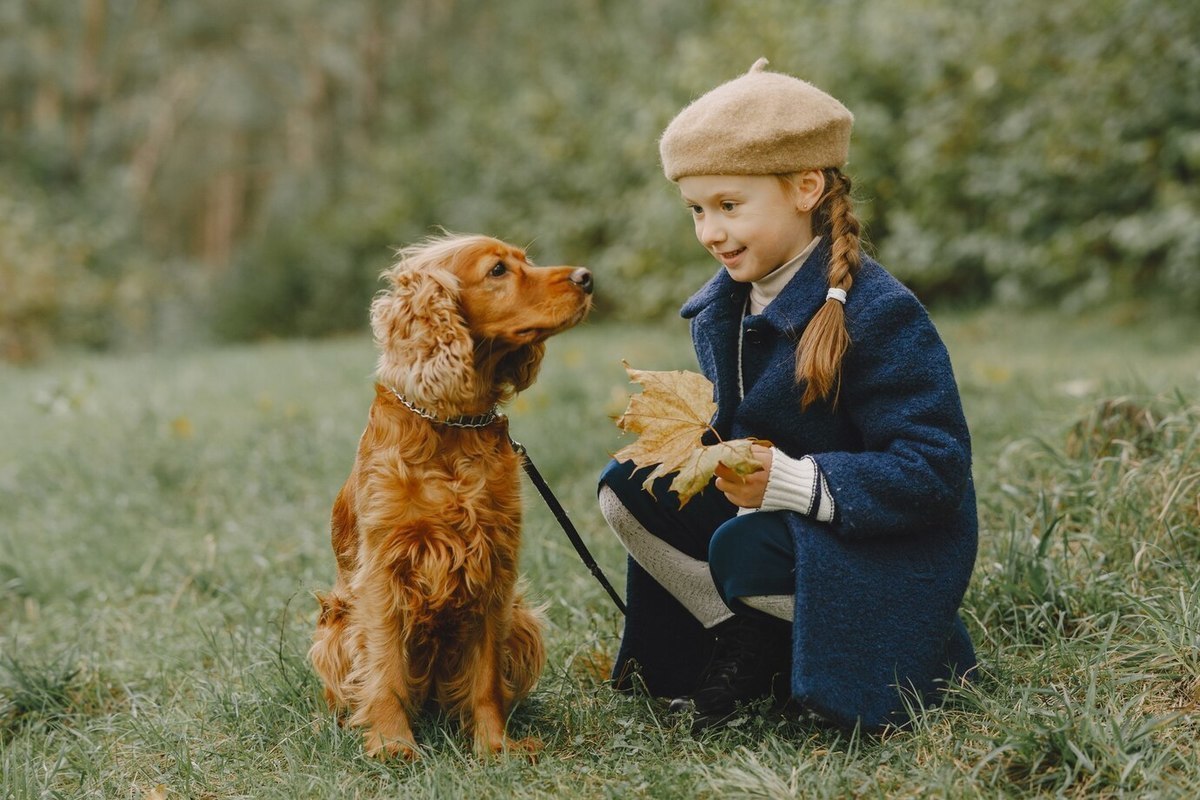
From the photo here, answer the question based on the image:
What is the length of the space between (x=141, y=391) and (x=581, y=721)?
5.94m

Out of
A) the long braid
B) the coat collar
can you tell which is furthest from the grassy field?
the coat collar

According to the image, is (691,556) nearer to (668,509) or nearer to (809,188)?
(668,509)

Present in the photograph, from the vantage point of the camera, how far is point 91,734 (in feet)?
8.99

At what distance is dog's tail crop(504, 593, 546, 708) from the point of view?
8.72 feet

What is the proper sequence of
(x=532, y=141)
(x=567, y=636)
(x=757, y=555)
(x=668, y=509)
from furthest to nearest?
(x=532, y=141), (x=567, y=636), (x=668, y=509), (x=757, y=555)

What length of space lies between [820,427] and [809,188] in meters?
0.53

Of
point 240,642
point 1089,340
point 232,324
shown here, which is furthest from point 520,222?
point 240,642

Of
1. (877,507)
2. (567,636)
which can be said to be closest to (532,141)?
(567,636)

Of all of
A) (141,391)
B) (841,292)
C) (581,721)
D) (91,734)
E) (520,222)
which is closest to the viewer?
(841,292)

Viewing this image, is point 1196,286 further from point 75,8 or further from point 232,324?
point 75,8

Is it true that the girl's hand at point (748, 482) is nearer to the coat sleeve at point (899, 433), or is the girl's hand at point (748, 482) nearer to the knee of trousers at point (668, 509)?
the coat sleeve at point (899, 433)

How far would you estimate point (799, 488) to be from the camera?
2.26 metres

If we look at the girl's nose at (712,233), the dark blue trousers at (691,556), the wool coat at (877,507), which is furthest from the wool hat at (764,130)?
the dark blue trousers at (691,556)

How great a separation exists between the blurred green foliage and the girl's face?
600mm
